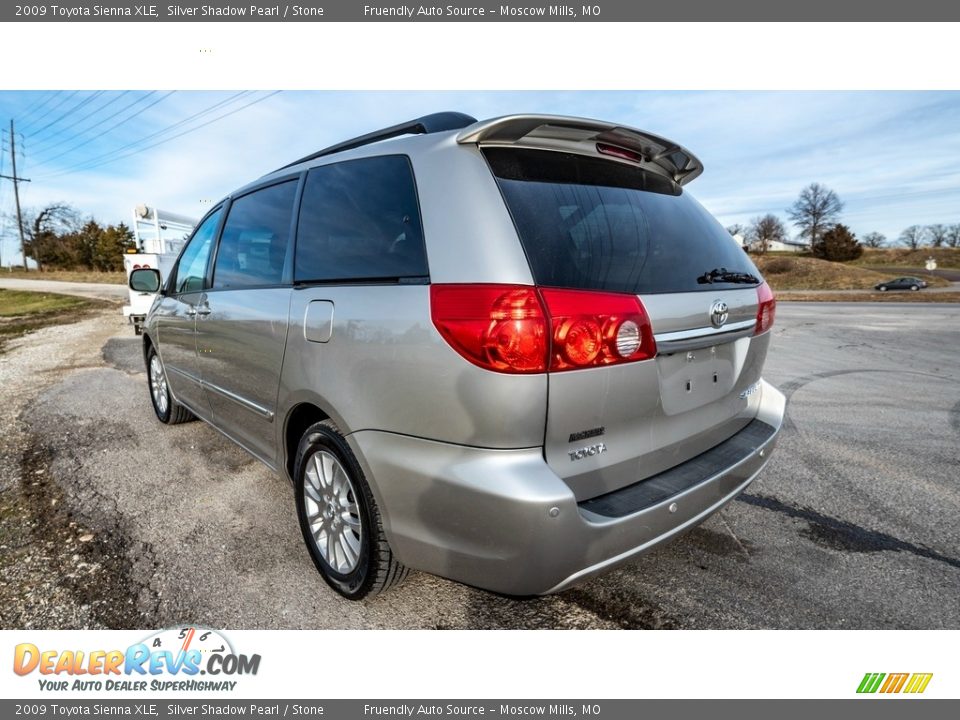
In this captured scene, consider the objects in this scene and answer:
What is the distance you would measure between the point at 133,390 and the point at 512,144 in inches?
228

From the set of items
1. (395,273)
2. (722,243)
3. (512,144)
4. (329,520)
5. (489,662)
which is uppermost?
(512,144)

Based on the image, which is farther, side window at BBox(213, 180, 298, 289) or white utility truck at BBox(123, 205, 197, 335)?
white utility truck at BBox(123, 205, 197, 335)

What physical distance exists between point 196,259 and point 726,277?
11.2 ft

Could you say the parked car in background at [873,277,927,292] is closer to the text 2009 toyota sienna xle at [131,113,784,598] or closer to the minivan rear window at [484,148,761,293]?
the minivan rear window at [484,148,761,293]

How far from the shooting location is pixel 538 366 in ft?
5.16

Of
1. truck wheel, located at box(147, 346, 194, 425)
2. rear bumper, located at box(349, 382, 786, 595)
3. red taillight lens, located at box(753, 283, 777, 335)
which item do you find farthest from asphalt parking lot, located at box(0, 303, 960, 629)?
red taillight lens, located at box(753, 283, 777, 335)

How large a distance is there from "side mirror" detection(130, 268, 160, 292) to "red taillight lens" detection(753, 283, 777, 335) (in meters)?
4.33

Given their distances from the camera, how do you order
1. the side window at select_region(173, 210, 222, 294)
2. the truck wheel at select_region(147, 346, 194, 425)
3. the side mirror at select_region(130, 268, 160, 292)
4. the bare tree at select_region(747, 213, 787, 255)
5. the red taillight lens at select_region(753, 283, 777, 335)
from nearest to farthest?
the red taillight lens at select_region(753, 283, 777, 335) < the side window at select_region(173, 210, 222, 294) < the side mirror at select_region(130, 268, 160, 292) < the truck wheel at select_region(147, 346, 194, 425) < the bare tree at select_region(747, 213, 787, 255)

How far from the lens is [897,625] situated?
6.56 feet

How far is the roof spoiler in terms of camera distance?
1758 millimetres

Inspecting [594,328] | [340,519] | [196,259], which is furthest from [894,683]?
[196,259]

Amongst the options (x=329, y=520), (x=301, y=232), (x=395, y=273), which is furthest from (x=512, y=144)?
(x=329, y=520)

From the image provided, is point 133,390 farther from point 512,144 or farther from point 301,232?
point 512,144

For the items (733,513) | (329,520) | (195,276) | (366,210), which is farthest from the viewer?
(195,276)
